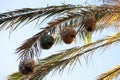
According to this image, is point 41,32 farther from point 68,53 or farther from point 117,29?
point 117,29

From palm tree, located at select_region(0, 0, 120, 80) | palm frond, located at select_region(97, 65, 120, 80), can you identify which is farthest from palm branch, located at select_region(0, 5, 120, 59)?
palm frond, located at select_region(97, 65, 120, 80)

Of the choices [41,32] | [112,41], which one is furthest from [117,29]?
[41,32]

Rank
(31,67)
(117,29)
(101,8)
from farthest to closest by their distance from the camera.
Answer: (117,29), (101,8), (31,67)

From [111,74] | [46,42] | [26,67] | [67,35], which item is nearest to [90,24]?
[67,35]

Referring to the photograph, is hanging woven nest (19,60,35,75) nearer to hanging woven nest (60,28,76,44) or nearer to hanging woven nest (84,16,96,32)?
hanging woven nest (60,28,76,44)

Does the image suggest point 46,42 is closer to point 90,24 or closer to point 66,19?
point 90,24

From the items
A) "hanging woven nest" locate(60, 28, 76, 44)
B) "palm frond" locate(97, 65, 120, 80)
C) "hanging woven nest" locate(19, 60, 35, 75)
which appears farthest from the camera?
"palm frond" locate(97, 65, 120, 80)
